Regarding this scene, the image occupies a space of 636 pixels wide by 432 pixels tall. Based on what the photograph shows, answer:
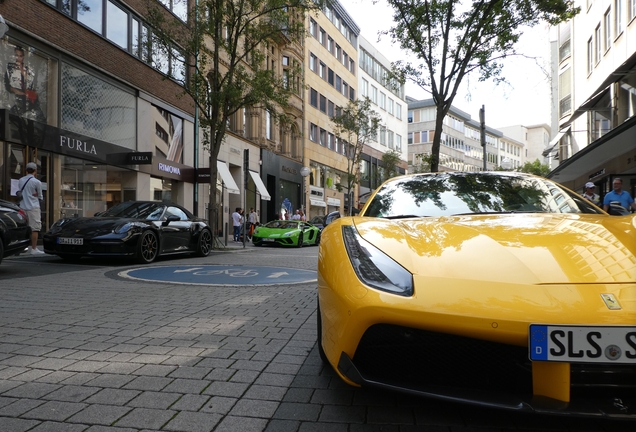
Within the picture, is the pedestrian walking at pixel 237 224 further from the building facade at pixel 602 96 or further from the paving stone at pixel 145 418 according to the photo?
the paving stone at pixel 145 418

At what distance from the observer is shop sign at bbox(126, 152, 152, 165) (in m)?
18.5

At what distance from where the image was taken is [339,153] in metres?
47.5

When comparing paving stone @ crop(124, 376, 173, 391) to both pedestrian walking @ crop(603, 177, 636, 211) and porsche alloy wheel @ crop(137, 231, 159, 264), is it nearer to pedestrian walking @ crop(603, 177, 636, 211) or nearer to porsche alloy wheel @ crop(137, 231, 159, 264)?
porsche alloy wheel @ crop(137, 231, 159, 264)

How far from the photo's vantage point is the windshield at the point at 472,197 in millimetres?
3492

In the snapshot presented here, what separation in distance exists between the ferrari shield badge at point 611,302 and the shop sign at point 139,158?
708 inches

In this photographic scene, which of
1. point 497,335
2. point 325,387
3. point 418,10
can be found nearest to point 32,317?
point 325,387

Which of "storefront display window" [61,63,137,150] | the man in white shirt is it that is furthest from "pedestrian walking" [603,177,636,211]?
"storefront display window" [61,63,137,150]

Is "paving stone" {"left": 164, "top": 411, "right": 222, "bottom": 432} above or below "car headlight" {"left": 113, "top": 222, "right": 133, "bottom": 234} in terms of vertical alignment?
below

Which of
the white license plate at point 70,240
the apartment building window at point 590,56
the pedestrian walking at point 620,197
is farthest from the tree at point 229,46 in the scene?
the apartment building window at point 590,56

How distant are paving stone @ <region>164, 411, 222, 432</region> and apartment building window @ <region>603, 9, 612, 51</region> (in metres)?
24.7

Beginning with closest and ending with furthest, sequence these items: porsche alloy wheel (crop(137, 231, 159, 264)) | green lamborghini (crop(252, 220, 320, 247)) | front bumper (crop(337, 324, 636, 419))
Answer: front bumper (crop(337, 324, 636, 419)) → porsche alloy wheel (crop(137, 231, 159, 264)) → green lamborghini (crop(252, 220, 320, 247))

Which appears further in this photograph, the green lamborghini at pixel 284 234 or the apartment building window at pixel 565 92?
the apartment building window at pixel 565 92

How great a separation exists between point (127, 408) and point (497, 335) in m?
1.66

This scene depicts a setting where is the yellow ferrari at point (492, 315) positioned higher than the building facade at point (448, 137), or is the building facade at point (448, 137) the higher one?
the building facade at point (448, 137)
